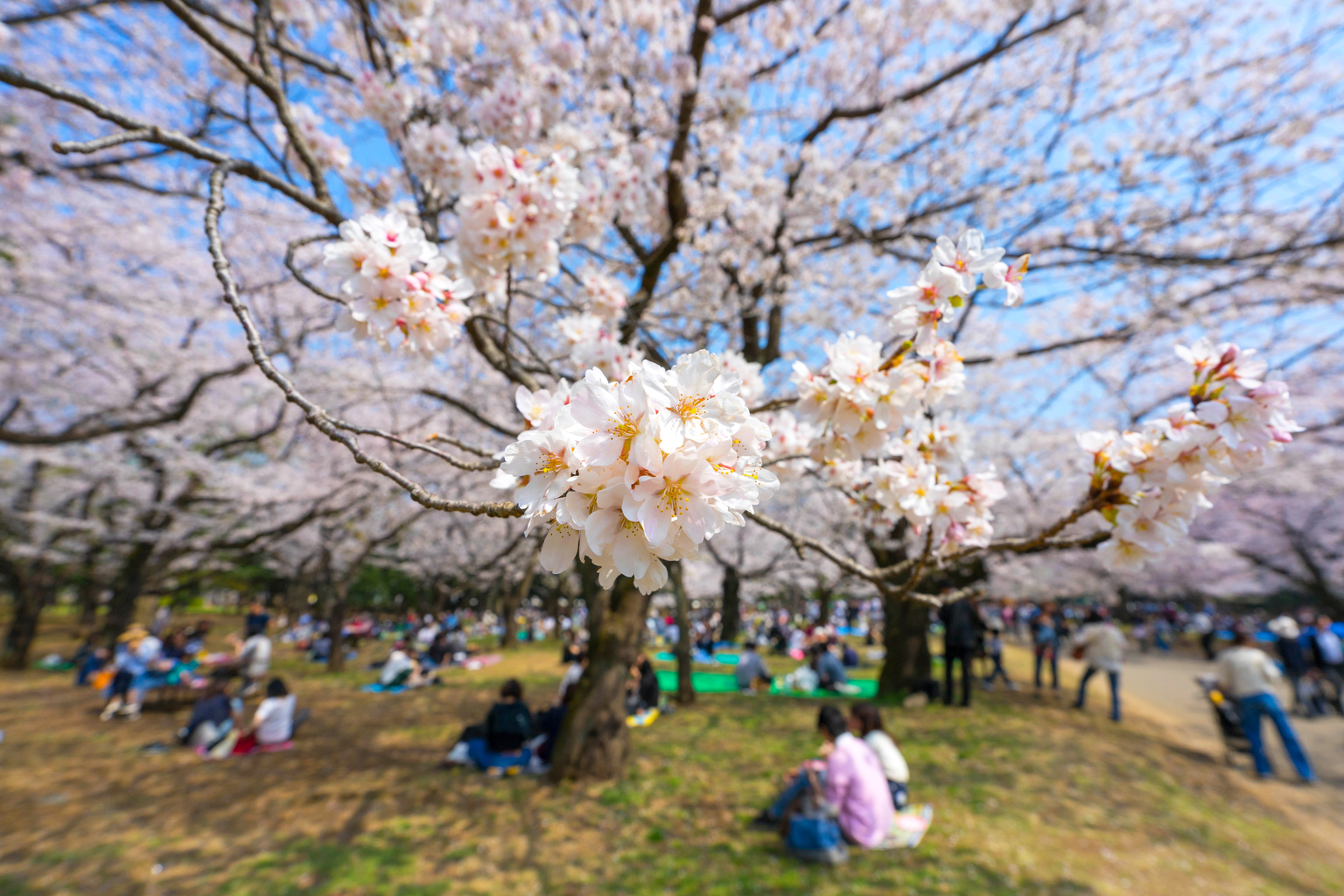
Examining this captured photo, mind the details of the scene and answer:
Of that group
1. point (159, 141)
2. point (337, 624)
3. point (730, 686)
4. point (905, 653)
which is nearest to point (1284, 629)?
point (905, 653)

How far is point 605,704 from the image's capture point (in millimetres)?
5184

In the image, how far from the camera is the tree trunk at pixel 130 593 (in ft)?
32.1

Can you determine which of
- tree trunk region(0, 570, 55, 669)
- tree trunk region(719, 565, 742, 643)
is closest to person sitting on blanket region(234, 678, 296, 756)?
tree trunk region(0, 570, 55, 669)

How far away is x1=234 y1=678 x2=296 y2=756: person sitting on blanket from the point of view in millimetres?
5930

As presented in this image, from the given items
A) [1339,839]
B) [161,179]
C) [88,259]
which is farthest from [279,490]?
[1339,839]

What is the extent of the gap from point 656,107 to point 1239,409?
197 inches

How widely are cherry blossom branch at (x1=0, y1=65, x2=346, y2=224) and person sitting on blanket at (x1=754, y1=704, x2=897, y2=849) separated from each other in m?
4.54

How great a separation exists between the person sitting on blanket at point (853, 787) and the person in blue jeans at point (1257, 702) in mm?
4882

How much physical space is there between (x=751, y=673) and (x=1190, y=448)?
9008mm

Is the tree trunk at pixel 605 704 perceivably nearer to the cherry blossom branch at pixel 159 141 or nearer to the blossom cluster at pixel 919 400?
the blossom cluster at pixel 919 400

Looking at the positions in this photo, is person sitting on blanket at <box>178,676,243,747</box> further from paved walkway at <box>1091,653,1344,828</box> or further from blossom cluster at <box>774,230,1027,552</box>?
paved walkway at <box>1091,653,1344,828</box>

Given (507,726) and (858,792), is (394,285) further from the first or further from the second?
(507,726)

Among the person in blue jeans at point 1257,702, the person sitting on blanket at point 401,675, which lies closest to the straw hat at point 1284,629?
the person in blue jeans at point 1257,702

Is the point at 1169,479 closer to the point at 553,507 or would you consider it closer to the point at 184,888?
the point at 553,507
